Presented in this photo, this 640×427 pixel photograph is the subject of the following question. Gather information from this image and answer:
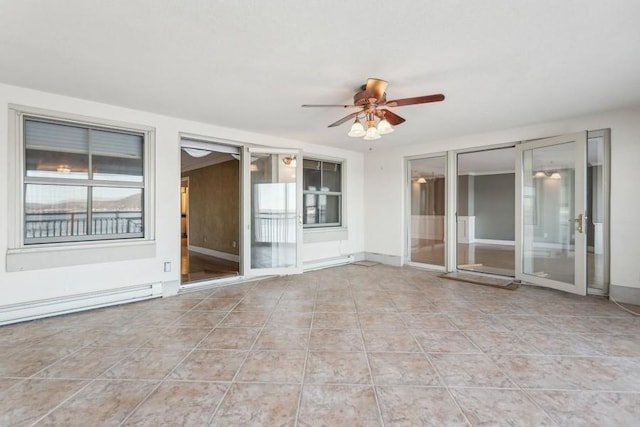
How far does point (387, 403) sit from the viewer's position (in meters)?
1.75

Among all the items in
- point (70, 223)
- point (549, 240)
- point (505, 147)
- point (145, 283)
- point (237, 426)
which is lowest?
point (237, 426)

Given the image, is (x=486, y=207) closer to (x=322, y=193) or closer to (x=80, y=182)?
(x=322, y=193)

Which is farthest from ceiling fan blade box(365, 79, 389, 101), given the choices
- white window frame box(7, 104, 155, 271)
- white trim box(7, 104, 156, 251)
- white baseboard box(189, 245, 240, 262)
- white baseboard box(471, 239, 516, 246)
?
white baseboard box(471, 239, 516, 246)

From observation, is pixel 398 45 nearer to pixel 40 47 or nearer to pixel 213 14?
pixel 213 14

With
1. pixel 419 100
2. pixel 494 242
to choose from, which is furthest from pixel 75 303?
pixel 494 242

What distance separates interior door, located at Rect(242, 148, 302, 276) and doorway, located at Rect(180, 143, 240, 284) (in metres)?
1.04

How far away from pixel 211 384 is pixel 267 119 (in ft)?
10.4

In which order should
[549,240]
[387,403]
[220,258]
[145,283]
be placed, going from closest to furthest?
[387,403]
[145,283]
[549,240]
[220,258]

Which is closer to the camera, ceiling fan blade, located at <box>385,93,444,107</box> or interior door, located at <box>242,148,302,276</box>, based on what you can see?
ceiling fan blade, located at <box>385,93,444,107</box>

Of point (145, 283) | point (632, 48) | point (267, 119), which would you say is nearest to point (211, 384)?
point (145, 283)

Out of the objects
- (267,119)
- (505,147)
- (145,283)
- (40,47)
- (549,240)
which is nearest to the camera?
(40,47)

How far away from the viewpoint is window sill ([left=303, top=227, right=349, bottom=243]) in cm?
546

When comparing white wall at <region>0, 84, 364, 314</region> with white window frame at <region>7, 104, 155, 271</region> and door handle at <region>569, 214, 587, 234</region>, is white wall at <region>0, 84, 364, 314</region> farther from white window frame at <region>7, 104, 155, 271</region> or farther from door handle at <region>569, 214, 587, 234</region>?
door handle at <region>569, 214, 587, 234</region>

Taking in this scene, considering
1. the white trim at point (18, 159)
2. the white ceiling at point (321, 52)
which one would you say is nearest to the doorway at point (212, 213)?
the white trim at point (18, 159)
